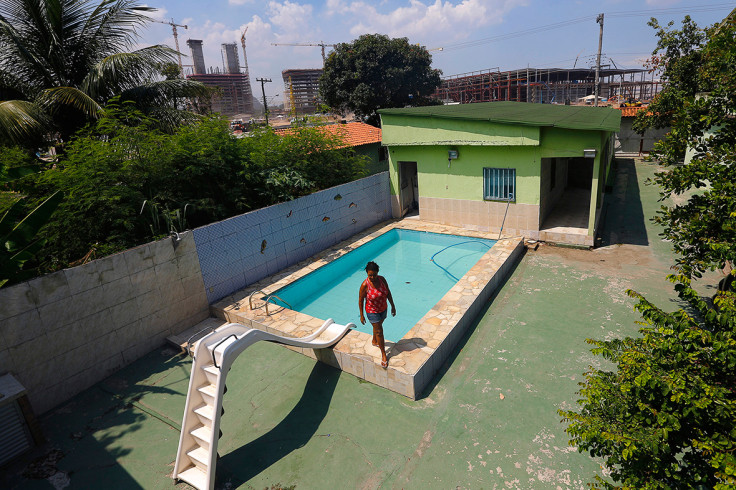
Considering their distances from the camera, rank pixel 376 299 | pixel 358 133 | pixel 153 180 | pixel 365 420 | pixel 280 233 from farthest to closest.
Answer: pixel 358 133 < pixel 280 233 < pixel 153 180 < pixel 376 299 < pixel 365 420

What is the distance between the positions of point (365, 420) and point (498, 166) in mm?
9361

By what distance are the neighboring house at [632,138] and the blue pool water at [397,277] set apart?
66.6 ft

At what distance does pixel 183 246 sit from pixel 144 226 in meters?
1.23

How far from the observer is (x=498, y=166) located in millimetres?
12516

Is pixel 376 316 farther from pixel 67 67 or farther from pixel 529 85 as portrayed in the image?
pixel 529 85

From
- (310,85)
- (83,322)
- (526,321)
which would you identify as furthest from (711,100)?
(310,85)

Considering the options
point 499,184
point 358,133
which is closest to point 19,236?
point 499,184

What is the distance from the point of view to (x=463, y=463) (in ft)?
16.6

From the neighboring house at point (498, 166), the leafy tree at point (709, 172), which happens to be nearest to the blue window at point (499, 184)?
the neighboring house at point (498, 166)

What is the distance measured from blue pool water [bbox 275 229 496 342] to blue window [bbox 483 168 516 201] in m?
1.58

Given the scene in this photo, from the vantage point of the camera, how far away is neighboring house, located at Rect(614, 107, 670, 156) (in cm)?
2537

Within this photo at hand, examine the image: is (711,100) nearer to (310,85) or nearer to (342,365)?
(342,365)

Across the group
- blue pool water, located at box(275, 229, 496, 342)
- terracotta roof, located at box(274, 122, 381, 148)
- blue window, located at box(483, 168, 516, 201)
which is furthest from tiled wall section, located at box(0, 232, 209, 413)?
terracotta roof, located at box(274, 122, 381, 148)

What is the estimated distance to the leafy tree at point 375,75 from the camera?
3111 centimetres
